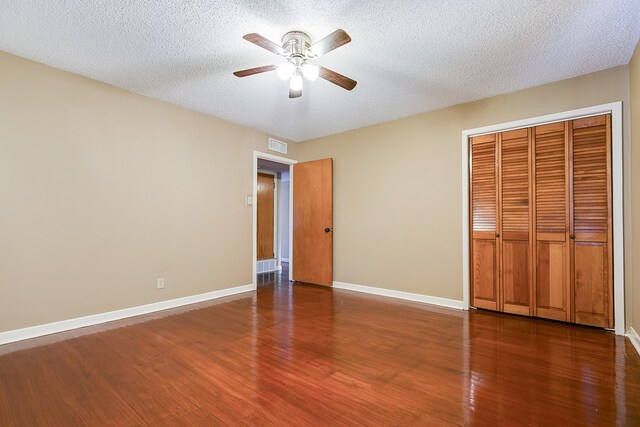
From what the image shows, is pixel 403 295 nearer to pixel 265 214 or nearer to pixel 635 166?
pixel 635 166

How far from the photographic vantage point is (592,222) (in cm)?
300

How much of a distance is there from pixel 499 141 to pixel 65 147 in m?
4.73

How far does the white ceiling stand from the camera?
2.12 metres

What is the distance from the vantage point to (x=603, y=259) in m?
2.94

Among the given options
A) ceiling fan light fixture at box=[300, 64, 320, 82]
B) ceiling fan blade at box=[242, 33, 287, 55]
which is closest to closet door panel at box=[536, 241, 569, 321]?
ceiling fan light fixture at box=[300, 64, 320, 82]

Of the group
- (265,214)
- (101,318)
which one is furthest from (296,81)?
(265,214)

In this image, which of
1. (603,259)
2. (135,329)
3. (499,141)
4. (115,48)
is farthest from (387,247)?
(115,48)

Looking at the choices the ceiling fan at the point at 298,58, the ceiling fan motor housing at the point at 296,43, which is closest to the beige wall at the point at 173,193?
the ceiling fan at the point at 298,58

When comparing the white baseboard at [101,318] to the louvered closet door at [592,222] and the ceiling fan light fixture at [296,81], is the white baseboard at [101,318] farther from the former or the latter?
the louvered closet door at [592,222]

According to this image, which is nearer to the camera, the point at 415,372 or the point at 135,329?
the point at 415,372

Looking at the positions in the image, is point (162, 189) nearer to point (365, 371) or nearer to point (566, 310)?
point (365, 371)

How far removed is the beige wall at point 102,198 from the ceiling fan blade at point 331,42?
2483 mm

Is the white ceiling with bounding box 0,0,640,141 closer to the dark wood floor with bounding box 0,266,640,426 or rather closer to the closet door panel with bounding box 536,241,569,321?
the closet door panel with bounding box 536,241,569,321

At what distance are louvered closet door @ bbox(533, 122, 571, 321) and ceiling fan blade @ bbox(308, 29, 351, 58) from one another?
260cm
